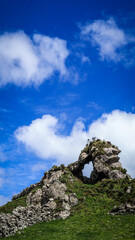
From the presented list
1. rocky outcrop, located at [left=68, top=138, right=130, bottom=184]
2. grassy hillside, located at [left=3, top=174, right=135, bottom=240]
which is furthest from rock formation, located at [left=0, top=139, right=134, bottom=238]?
grassy hillside, located at [left=3, top=174, right=135, bottom=240]

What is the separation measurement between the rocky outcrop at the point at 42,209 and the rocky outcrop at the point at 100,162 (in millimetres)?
18293

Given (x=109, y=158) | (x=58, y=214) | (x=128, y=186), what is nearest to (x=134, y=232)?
(x=58, y=214)

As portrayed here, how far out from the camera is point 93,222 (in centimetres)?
3669

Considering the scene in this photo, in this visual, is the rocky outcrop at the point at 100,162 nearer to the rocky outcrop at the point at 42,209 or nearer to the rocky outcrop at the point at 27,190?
the rocky outcrop at the point at 42,209

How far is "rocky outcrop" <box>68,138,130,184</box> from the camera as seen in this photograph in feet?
225

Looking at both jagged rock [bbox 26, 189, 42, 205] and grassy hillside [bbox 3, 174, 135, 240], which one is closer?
grassy hillside [bbox 3, 174, 135, 240]

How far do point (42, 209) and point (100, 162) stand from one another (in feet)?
112

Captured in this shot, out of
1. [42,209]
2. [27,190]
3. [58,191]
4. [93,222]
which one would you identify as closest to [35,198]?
→ [58,191]

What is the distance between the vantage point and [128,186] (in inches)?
2104

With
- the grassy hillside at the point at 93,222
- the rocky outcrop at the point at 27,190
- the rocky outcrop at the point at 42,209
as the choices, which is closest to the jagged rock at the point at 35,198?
the rocky outcrop at the point at 42,209

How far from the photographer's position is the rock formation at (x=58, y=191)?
41.2 meters

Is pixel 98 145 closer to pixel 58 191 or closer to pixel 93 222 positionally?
pixel 58 191

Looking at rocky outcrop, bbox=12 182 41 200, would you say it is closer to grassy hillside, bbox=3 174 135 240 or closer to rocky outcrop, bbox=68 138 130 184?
rocky outcrop, bbox=68 138 130 184

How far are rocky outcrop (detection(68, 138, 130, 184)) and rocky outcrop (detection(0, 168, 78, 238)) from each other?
18293 millimetres
